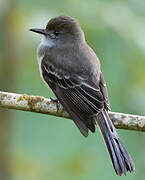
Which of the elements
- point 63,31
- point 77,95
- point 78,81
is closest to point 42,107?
point 77,95

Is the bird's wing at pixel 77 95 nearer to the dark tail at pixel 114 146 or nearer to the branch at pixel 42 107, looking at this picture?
the dark tail at pixel 114 146

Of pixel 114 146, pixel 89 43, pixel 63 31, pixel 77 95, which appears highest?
pixel 89 43

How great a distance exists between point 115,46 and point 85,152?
89 centimetres

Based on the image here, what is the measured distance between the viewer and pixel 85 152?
3203 mm

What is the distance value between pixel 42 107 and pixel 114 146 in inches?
26.6

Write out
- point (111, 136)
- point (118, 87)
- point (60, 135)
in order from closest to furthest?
1. point (118, 87)
2. point (111, 136)
3. point (60, 135)

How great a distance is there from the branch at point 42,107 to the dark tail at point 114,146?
101mm

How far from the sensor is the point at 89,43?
316cm

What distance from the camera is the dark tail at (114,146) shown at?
309 cm

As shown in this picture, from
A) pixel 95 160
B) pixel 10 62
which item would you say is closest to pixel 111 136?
pixel 95 160

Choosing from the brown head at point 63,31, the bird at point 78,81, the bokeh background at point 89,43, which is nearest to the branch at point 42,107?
the bokeh background at point 89,43

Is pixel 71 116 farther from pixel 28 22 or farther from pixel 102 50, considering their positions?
pixel 28 22

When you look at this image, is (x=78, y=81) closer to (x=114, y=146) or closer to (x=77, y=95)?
(x=77, y=95)

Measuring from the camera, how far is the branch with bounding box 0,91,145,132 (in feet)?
9.65
